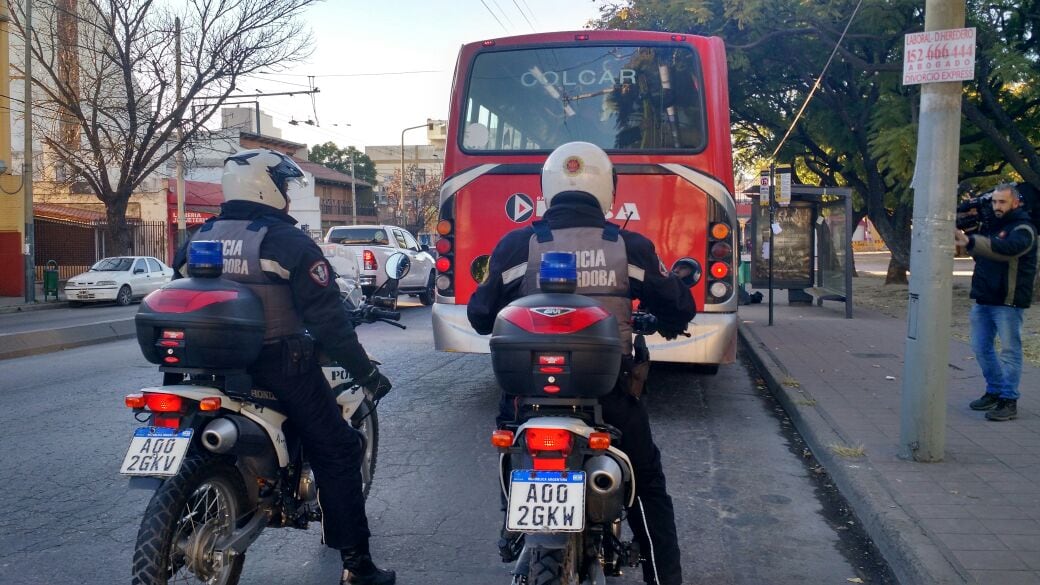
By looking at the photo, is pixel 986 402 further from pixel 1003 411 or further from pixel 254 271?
pixel 254 271

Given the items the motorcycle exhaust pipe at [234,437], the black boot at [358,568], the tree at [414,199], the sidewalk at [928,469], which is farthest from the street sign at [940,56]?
the tree at [414,199]

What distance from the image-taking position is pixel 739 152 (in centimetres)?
3061

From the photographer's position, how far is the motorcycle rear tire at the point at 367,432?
178 inches

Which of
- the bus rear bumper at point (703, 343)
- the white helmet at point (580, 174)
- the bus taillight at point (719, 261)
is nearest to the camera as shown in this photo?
the white helmet at point (580, 174)

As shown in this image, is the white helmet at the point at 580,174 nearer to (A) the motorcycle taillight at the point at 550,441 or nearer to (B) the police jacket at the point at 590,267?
(B) the police jacket at the point at 590,267

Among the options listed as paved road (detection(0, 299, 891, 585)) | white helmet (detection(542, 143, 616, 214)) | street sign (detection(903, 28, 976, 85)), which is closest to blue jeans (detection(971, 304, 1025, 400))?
paved road (detection(0, 299, 891, 585))

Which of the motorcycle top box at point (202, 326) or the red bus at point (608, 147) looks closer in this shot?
the motorcycle top box at point (202, 326)

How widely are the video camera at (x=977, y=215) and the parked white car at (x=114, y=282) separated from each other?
21.7 metres

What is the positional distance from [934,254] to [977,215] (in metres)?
1.80

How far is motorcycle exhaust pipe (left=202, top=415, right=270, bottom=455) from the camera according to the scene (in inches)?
139

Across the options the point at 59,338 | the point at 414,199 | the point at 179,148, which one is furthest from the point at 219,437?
the point at 414,199

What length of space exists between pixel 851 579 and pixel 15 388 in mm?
8602

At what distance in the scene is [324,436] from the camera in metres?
3.89

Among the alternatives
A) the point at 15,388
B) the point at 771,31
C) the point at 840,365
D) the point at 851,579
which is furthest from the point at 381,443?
the point at 771,31
